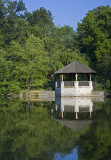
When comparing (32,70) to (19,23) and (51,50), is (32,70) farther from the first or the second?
(19,23)

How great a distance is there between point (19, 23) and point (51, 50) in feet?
66.5

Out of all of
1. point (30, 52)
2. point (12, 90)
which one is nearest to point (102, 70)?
point (30, 52)

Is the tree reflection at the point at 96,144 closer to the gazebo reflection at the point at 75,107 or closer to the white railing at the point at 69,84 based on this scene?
→ the gazebo reflection at the point at 75,107

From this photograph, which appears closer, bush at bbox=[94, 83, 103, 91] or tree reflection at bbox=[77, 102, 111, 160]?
tree reflection at bbox=[77, 102, 111, 160]

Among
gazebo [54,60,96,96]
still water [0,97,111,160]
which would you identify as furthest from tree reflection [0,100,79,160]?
gazebo [54,60,96,96]

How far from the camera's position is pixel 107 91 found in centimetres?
3709

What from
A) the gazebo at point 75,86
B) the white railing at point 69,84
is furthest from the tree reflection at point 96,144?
the white railing at point 69,84

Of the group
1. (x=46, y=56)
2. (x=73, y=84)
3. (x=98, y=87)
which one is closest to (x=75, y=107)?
(x=73, y=84)

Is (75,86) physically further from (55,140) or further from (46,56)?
(55,140)

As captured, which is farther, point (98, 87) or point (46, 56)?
point (46, 56)

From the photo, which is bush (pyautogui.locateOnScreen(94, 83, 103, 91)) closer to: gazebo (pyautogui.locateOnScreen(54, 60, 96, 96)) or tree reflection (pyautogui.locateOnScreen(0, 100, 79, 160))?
gazebo (pyautogui.locateOnScreen(54, 60, 96, 96))

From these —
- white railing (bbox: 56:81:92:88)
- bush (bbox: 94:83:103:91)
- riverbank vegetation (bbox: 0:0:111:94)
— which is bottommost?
bush (bbox: 94:83:103:91)

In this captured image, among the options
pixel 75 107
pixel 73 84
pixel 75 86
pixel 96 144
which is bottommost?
pixel 96 144

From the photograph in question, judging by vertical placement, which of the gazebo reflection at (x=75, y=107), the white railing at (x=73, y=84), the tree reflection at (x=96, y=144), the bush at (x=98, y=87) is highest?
the white railing at (x=73, y=84)
